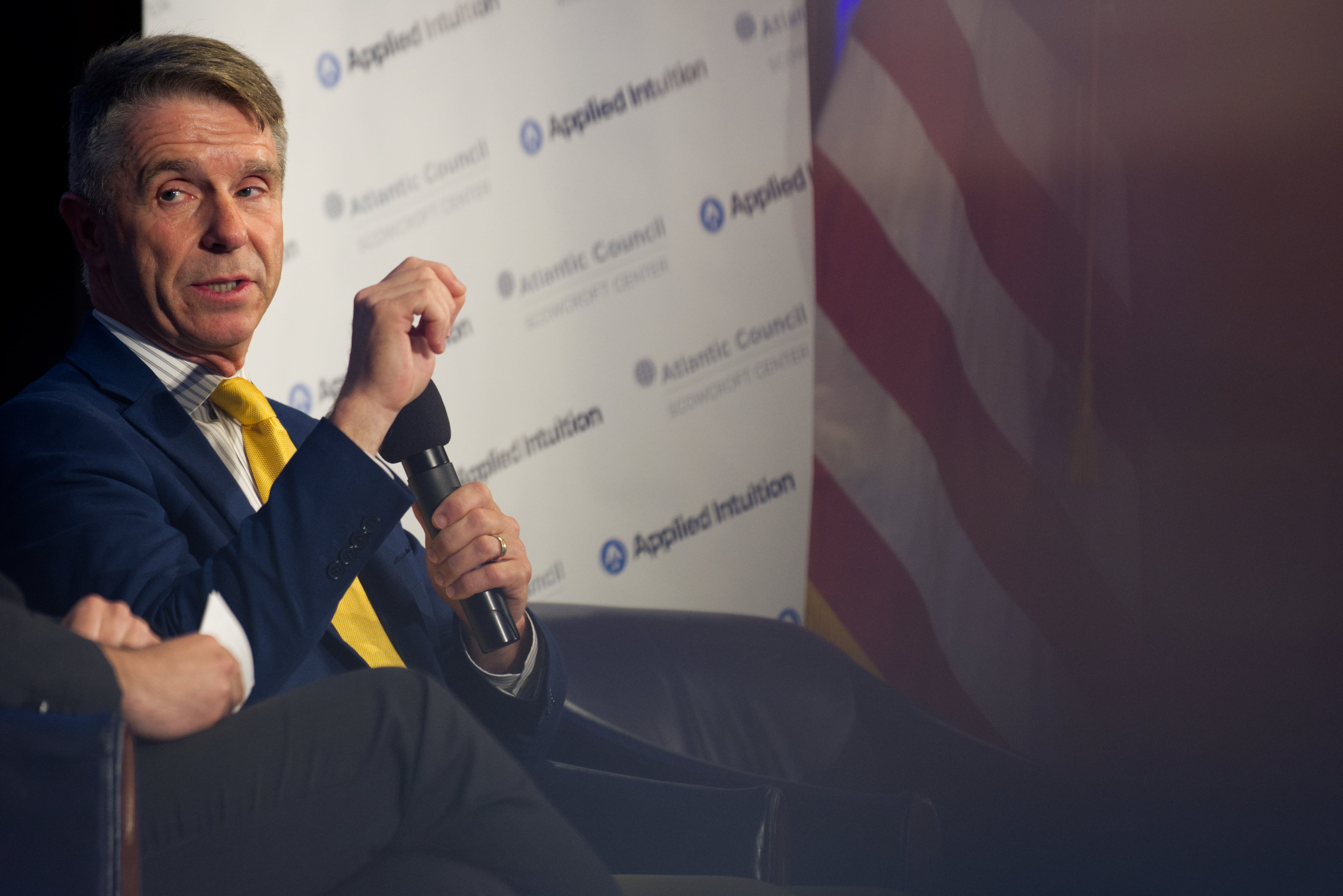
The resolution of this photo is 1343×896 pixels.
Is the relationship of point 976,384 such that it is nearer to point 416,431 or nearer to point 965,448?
point 965,448

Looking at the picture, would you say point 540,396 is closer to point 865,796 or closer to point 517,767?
point 865,796

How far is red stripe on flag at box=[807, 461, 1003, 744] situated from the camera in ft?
6.30

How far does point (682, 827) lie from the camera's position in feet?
3.59

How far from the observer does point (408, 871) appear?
31.7 inches

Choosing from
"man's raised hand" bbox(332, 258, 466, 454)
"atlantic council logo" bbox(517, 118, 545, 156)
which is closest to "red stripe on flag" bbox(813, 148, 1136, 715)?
"atlantic council logo" bbox(517, 118, 545, 156)

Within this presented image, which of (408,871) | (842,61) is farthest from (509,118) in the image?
(408,871)

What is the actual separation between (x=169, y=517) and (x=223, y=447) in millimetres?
113

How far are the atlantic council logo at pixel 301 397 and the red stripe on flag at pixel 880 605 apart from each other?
3.28 feet

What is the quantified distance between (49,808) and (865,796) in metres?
0.83

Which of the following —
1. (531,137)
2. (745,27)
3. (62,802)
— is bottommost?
(62,802)

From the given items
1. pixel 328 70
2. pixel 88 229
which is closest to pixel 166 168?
pixel 88 229

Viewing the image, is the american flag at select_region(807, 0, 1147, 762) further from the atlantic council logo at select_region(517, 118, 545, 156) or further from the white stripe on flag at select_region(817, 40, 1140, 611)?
the atlantic council logo at select_region(517, 118, 545, 156)

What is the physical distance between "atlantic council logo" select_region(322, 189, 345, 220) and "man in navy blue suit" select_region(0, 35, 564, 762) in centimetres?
72

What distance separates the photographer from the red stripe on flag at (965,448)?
1.74m
